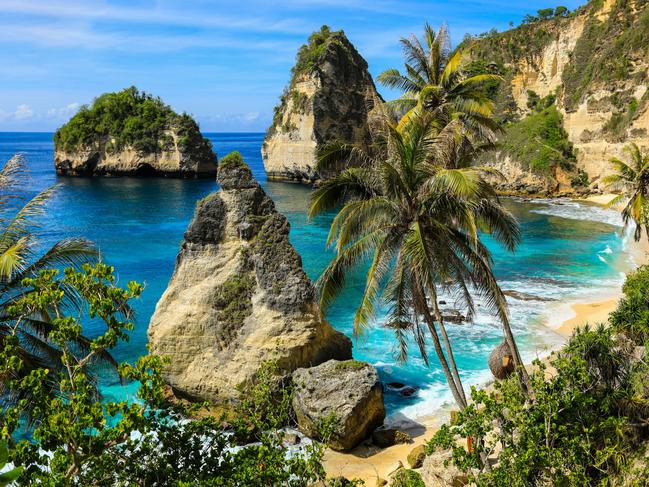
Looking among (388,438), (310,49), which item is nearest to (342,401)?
(388,438)

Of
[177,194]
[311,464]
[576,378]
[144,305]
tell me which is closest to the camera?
[311,464]

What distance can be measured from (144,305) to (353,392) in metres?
15.8

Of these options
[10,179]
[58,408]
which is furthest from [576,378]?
[10,179]

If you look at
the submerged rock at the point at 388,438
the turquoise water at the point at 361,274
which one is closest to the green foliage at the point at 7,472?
the turquoise water at the point at 361,274

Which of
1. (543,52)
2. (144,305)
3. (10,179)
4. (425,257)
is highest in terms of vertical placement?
(543,52)

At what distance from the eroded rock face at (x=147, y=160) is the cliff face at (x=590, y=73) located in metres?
41.0

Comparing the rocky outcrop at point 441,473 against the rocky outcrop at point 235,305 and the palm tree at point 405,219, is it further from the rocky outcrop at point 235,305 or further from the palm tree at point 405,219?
the rocky outcrop at point 235,305

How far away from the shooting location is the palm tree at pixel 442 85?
1998 cm

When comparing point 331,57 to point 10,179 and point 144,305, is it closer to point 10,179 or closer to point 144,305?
point 144,305

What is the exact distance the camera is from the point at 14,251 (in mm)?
10430

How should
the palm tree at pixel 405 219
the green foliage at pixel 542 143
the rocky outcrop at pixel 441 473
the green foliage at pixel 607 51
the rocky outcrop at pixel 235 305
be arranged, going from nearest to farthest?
1. the rocky outcrop at pixel 441 473
2. the palm tree at pixel 405 219
3. the rocky outcrop at pixel 235 305
4. the green foliage at pixel 607 51
5. the green foliage at pixel 542 143

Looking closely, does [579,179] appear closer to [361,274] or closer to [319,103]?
[319,103]

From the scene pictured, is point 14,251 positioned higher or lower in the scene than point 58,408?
higher

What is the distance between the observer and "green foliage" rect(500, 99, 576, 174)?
212ft
